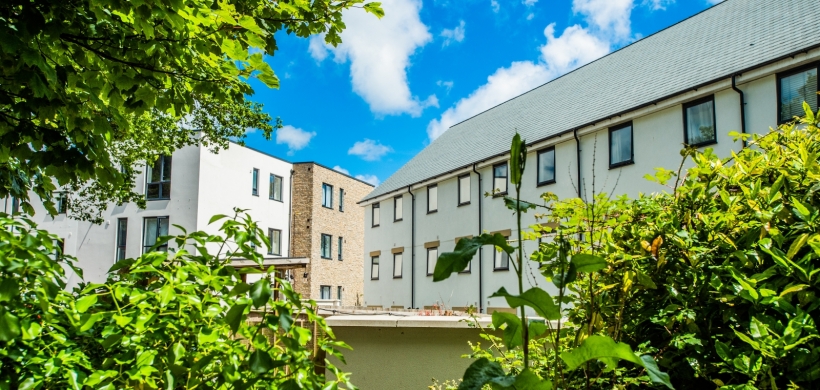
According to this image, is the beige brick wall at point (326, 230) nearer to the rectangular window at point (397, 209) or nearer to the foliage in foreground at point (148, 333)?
the rectangular window at point (397, 209)

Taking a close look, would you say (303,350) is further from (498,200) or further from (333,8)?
(498,200)

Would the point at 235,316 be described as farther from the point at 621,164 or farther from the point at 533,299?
the point at 621,164

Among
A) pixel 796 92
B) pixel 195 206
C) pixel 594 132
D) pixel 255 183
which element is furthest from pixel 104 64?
pixel 255 183

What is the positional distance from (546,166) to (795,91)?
8590 millimetres

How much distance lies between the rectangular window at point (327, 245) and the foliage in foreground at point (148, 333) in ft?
119

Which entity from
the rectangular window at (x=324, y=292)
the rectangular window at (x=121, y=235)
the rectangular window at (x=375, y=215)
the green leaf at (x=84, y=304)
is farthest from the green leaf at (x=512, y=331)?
the rectangular window at (x=324, y=292)

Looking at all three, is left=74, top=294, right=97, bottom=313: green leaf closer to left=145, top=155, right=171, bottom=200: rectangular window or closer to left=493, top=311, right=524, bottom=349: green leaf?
left=493, top=311, right=524, bottom=349: green leaf

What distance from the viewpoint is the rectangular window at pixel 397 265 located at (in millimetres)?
29906

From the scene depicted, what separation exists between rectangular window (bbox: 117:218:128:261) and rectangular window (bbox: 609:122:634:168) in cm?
2542

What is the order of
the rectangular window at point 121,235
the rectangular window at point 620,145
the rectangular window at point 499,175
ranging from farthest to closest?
the rectangular window at point 121,235
the rectangular window at point 499,175
the rectangular window at point 620,145

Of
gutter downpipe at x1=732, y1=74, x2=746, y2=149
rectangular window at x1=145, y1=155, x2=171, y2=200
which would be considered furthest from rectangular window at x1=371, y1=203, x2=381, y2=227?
gutter downpipe at x1=732, y1=74, x2=746, y2=149

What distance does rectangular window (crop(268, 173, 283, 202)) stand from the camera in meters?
36.1

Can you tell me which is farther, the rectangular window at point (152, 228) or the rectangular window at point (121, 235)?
the rectangular window at point (121, 235)

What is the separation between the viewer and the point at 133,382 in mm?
2094
